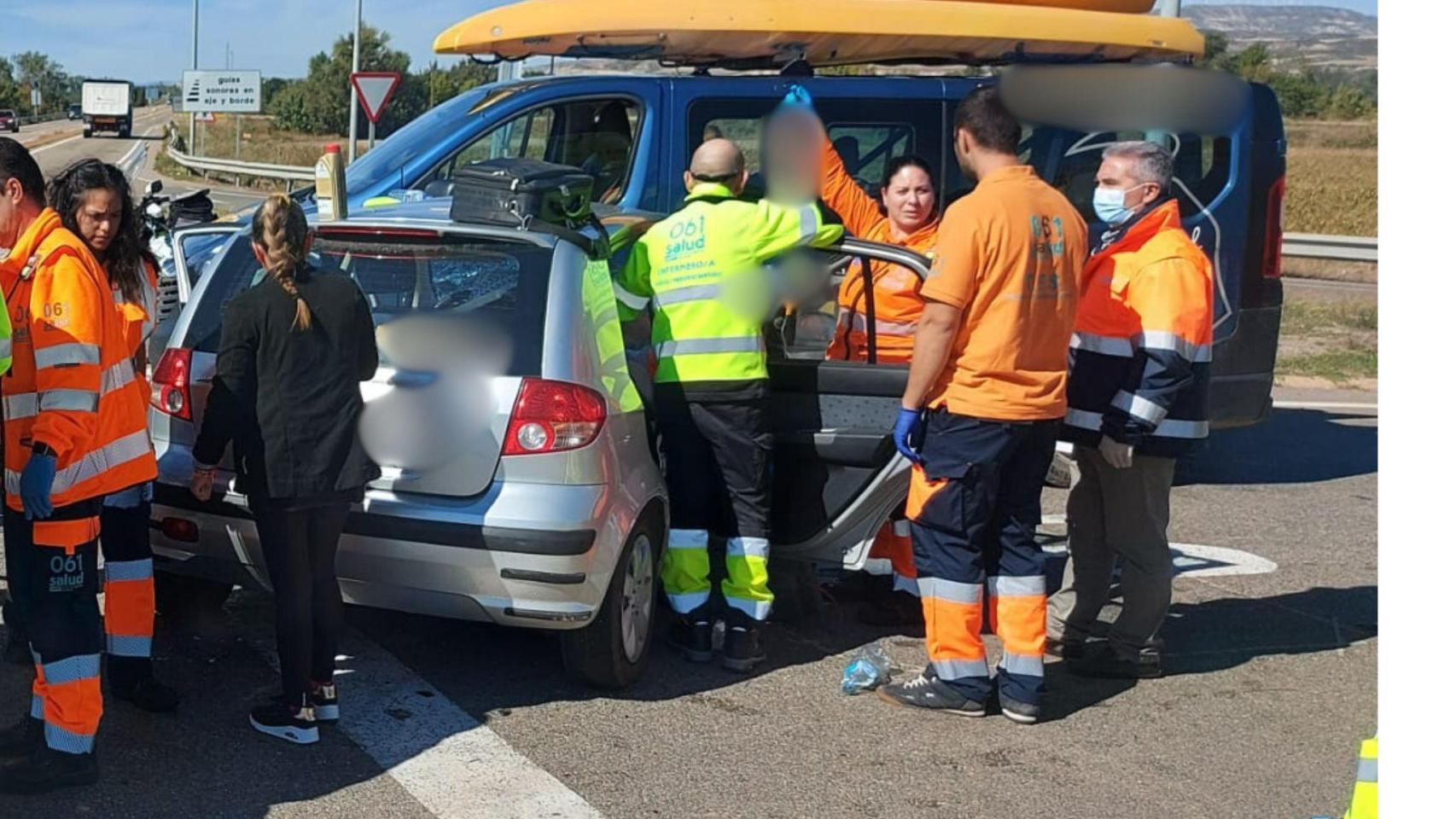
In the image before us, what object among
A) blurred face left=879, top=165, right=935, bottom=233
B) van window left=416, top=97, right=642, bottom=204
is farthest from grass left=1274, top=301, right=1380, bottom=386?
blurred face left=879, top=165, right=935, bottom=233

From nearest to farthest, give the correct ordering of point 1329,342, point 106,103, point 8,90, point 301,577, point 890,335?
1. point 301,577
2. point 890,335
3. point 1329,342
4. point 106,103
5. point 8,90

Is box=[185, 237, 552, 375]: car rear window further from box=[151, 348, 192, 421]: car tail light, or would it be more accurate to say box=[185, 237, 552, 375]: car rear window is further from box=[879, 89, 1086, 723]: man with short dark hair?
box=[879, 89, 1086, 723]: man with short dark hair

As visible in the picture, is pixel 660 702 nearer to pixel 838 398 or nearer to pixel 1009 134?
pixel 838 398

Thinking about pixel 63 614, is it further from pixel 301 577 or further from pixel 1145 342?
pixel 1145 342

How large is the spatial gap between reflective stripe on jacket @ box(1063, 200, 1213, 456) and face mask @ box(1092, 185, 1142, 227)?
139mm

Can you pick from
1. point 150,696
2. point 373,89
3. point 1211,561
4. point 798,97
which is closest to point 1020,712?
point 1211,561

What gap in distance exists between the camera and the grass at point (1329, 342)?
13.2 m

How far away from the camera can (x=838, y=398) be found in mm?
5551

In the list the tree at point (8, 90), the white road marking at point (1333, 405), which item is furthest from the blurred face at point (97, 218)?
the tree at point (8, 90)

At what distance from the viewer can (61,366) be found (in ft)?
13.1

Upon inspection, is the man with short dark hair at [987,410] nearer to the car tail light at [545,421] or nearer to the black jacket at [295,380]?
the car tail light at [545,421]

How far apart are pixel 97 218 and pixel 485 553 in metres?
1.49
